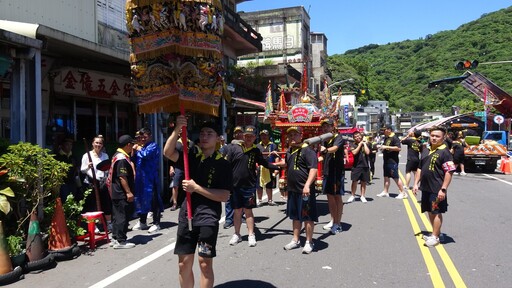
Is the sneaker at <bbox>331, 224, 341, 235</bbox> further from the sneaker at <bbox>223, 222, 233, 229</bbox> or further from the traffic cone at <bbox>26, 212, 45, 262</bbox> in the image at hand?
the traffic cone at <bbox>26, 212, 45, 262</bbox>

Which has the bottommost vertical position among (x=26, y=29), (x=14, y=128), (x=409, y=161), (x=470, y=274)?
(x=470, y=274)

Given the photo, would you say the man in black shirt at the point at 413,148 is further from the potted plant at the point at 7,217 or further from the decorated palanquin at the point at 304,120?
the potted plant at the point at 7,217

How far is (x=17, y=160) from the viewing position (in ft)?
18.7

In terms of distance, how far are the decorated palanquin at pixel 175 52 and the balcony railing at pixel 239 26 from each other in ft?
53.0

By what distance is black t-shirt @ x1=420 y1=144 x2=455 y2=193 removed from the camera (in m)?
6.61

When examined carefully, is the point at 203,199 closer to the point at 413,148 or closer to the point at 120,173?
the point at 120,173

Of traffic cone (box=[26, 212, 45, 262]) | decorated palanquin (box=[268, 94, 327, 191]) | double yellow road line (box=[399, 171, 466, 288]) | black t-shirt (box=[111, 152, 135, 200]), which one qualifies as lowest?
double yellow road line (box=[399, 171, 466, 288])

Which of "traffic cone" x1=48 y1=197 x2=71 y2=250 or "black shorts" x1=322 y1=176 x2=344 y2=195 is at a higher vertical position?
"black shorts" x1=322 y1=176 x2=344 y2=195

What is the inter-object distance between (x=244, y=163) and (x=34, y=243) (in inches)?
133

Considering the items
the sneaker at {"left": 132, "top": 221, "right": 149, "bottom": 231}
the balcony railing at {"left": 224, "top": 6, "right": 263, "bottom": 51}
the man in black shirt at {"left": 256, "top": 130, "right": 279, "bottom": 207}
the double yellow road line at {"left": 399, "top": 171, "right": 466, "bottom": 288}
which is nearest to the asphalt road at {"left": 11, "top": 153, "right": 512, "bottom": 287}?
the double yellow road line at {"left": 399, "top": 171, "right": 466, "bottom": 288}

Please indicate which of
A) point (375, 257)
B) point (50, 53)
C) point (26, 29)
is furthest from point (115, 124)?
point (375, 257)

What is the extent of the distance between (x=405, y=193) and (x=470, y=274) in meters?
6.71

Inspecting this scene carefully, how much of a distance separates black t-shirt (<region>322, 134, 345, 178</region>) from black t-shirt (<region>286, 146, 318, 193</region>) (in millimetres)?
1412

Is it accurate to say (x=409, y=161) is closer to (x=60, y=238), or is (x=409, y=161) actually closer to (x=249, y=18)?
(x=60, y=238)
